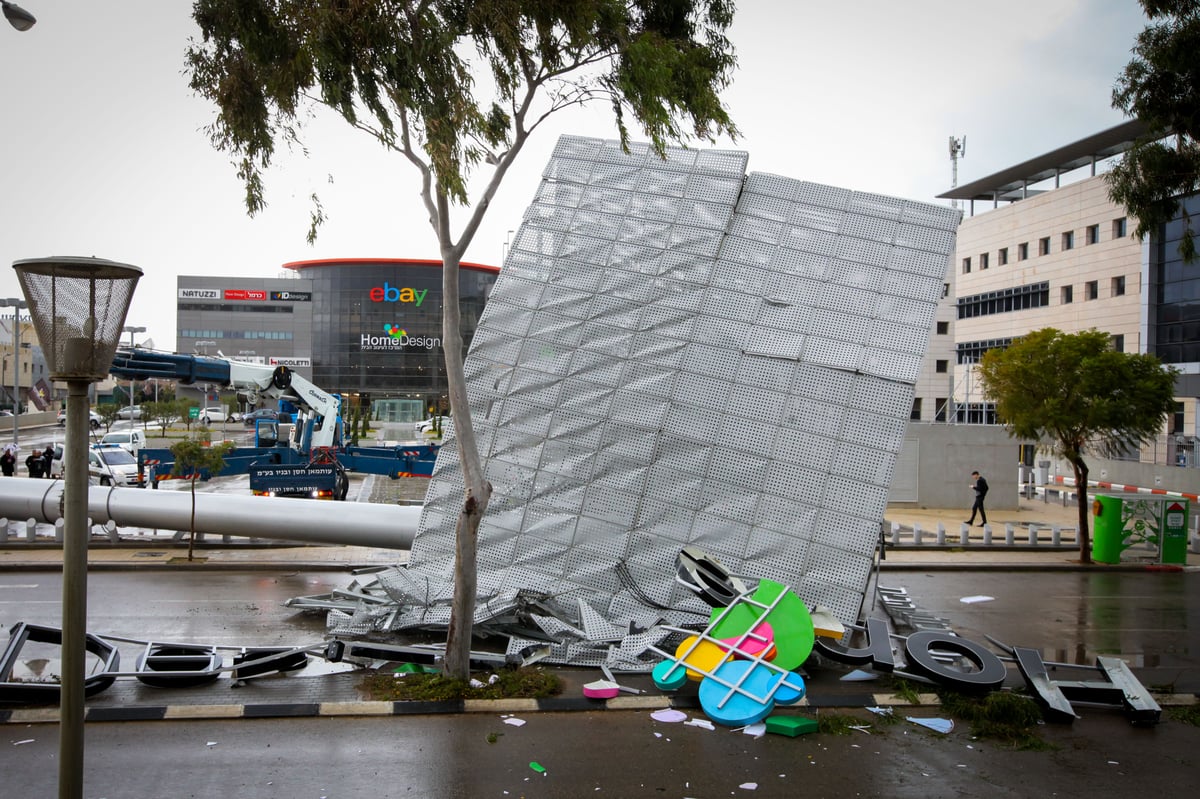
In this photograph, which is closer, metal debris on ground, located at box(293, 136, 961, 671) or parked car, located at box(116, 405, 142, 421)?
metal debris on ground, located at box(293, 136, 961, 671)

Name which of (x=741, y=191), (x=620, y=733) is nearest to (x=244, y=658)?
(x=620, y=733)

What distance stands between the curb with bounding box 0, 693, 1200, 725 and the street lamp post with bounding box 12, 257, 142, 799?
4.27 m

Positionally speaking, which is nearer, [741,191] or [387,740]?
[387,740]

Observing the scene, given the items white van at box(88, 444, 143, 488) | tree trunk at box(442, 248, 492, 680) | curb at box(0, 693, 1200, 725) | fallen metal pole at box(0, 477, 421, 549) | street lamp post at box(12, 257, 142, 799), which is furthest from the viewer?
white van at box(88, 444, 143, 488)

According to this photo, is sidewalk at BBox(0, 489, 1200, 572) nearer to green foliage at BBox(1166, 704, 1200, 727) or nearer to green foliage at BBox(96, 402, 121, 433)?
green foliage at BBox(1166, 704, 1200, 727)

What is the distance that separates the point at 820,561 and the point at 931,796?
4.43 meters

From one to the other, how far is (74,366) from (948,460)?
2672cm

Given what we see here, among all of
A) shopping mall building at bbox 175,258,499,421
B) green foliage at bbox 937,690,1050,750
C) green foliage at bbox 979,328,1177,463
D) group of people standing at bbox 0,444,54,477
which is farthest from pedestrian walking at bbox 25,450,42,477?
shopping mall building at bbox 175,258,499,421

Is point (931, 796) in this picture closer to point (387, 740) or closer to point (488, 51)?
point (387, 740)

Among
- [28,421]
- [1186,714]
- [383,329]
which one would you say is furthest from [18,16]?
[383,329]

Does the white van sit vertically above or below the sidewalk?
above

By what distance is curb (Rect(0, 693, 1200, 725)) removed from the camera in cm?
862

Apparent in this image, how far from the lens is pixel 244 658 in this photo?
10219 mm

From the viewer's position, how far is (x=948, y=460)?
27.5m
